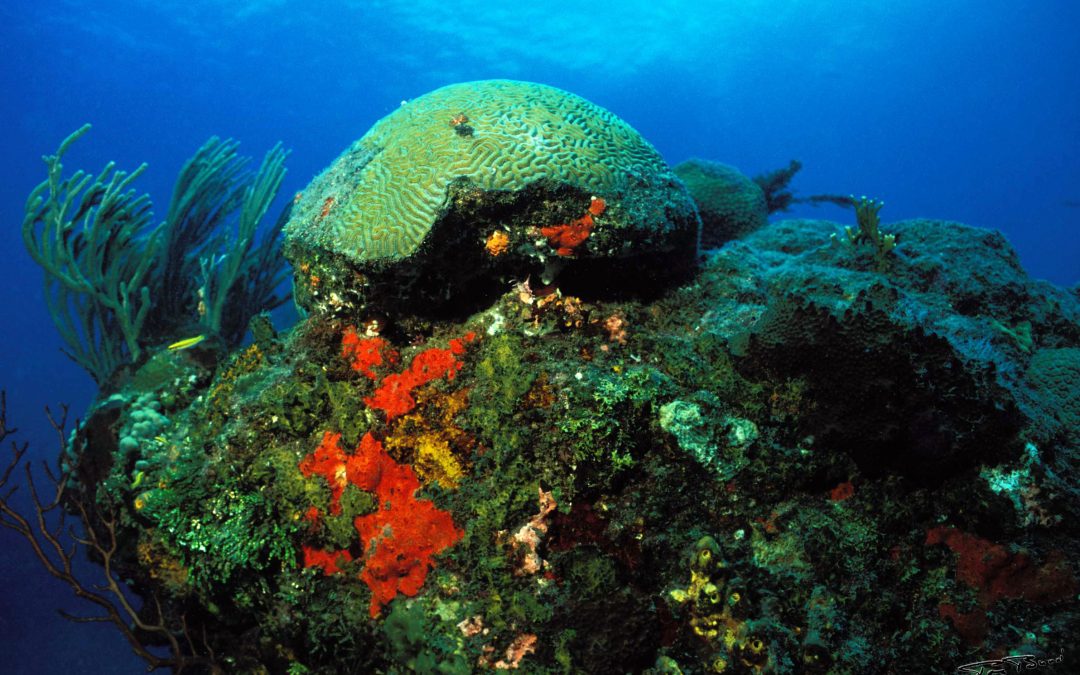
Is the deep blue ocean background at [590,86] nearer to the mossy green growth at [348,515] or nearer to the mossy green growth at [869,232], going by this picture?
the mossy green growth at [348,515]

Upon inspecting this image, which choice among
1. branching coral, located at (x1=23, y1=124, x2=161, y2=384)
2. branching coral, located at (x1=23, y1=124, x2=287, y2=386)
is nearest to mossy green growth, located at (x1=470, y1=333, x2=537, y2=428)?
branching coral, located at (x1=23, y1=124, x2=287, y2=386)

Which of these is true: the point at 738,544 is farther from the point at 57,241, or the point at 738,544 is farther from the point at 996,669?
the point at 57,241

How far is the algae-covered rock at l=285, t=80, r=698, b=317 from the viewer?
3537mm

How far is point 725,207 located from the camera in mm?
7195

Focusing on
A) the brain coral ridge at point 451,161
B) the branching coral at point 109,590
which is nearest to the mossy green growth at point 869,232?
the brain coral ridge at point 451,161

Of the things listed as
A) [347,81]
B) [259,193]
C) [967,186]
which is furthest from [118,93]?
[967,186]

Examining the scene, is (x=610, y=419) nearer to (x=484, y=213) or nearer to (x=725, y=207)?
(x=484, y=213)

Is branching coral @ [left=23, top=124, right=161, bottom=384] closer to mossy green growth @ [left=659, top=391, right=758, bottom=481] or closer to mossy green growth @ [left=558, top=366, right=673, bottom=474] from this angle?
mossy green growth @ [left=558, top=366, right=673, bottom=474]

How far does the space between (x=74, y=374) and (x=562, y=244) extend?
133 ft

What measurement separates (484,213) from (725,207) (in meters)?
4.80

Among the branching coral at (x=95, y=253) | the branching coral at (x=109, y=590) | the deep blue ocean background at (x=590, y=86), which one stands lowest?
the branching coral at (x=109, y=590)

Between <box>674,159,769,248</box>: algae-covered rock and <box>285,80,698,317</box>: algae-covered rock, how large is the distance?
3.19 m

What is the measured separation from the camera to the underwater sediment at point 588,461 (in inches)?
102
